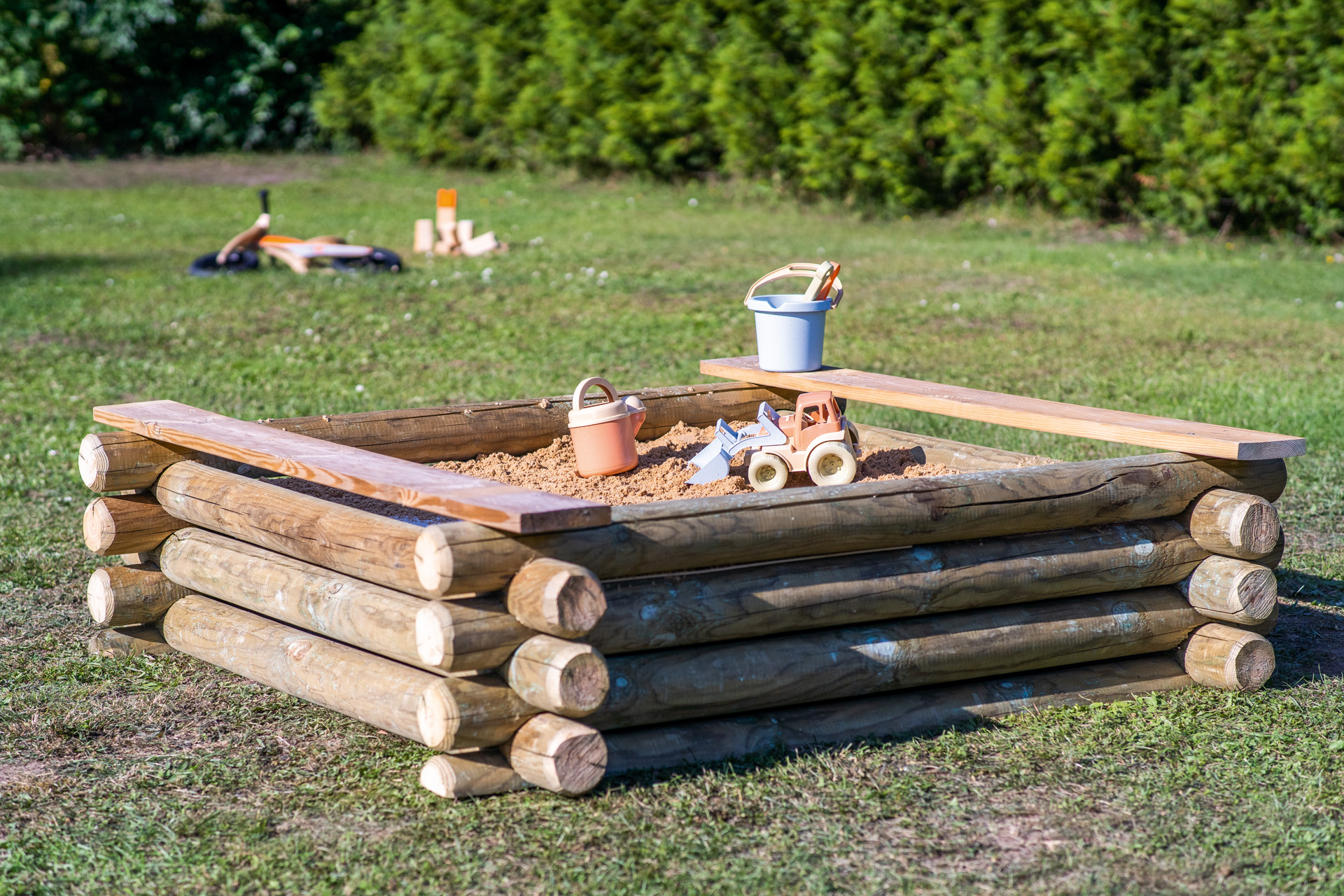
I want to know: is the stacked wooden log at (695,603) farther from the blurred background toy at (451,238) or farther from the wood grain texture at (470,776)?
the blurred background toy at (451,238)

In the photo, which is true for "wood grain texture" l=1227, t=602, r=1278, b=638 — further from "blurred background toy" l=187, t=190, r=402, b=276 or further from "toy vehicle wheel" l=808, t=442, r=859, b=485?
"blurred background toy" l=187, t=190, r=402, b=276

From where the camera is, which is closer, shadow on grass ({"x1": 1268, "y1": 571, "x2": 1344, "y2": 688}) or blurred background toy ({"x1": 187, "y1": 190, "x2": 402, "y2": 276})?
shadow on grass ({"x1": 1268, "y1": 571, "x2": 1344, "y2": 688})

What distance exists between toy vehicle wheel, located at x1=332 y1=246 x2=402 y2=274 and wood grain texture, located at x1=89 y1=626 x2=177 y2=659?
23.7 feet

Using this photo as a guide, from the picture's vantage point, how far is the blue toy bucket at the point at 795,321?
4.73 meters

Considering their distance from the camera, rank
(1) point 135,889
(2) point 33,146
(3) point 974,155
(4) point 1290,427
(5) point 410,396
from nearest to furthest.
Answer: (1) point 135,889
(4) point 1290,427
(5) point 410,396
(3) point 974,155
(2) point 33,146

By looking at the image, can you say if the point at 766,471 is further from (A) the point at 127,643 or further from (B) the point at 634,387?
(B) the point at 634,387

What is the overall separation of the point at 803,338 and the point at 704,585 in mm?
1726

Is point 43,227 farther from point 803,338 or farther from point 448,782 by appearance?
point 448,782

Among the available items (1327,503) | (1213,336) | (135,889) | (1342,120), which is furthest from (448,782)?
(1342,120)

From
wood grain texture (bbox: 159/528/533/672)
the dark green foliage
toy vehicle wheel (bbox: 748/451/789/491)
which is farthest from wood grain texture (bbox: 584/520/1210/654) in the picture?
the dark green foliage

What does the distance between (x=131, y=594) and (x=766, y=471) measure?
77.6 inches

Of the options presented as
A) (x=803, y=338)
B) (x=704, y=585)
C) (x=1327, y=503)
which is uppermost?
(x=803, y=338)

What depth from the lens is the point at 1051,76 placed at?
1317cm

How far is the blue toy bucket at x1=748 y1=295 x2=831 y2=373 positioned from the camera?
4.76 metres
